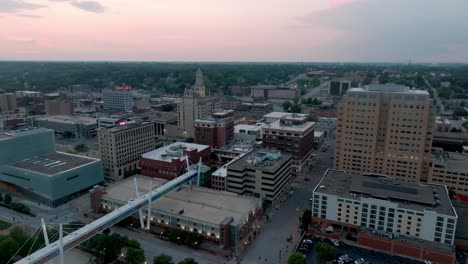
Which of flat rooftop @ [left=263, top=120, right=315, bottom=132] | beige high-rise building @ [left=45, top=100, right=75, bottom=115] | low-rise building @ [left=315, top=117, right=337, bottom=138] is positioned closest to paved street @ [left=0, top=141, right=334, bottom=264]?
flat rooftop @ [left=263, top=120, right=315, bottom=132]

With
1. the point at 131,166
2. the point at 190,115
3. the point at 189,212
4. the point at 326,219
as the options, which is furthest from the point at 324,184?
the point at 190,115

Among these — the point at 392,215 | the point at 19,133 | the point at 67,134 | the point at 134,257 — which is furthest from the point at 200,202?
the point at 67,134

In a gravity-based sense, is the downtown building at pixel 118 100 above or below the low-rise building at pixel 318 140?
above

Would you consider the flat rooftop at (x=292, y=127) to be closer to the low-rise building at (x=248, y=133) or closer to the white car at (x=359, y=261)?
the low-rise building at (x=248, y=133)

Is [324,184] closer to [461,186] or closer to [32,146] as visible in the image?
[461,186]

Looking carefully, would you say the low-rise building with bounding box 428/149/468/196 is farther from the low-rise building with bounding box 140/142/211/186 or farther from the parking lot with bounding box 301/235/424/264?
the low-rise building with bounding box 140/142/211/186

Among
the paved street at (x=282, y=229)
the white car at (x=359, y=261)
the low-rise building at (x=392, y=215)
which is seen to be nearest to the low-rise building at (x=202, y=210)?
the paved street at (x=282, y=229)

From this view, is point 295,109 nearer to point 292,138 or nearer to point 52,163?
point 292,138
